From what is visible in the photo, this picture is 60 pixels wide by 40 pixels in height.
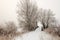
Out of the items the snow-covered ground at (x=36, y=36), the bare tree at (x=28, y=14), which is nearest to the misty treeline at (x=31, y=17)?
the bare tree at (x=28, y=14)

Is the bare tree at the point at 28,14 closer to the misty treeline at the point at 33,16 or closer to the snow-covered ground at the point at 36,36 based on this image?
the misty treeline at the point at 33,16

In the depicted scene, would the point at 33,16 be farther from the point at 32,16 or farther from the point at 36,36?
the point at 36,36

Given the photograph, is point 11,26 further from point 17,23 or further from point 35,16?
point 35,16

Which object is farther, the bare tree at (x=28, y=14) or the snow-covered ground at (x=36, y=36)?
the bare tree at (x=28, y=14)

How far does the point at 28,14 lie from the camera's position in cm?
232

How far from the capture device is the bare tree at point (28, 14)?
7.59 ft

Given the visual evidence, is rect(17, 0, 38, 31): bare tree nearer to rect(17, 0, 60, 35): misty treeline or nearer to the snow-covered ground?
rect(17, 0, 60, 35): misty treeline

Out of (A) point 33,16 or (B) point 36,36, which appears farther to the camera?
(A) point 33,16

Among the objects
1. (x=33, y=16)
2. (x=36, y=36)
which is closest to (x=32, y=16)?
(x=33, y=16)

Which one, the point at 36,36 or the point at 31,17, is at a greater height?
the point at 31,17

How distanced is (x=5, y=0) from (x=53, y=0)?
0.76m

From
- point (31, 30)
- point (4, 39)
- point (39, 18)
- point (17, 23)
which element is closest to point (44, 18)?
point (39, 18)

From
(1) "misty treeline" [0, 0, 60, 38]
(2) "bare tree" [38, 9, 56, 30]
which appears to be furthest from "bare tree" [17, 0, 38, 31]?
(2) "bare tree" [38, 9, 56, 30]

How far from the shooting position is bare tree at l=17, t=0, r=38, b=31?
2312 mm
